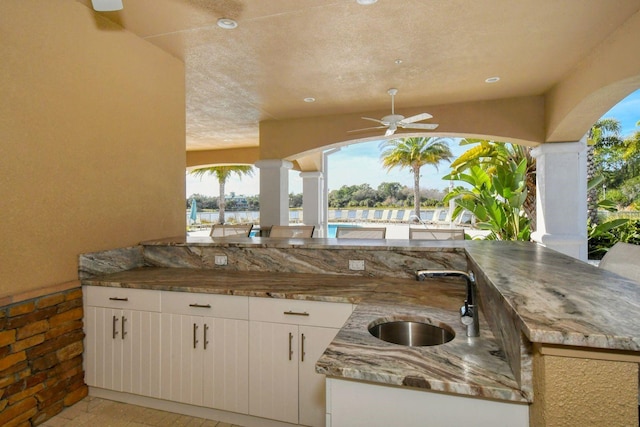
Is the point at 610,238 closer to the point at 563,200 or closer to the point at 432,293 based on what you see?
the point at 563,200

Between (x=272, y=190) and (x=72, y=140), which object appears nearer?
(x=72, y=140)

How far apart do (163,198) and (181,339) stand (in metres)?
1.68

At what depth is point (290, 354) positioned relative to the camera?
2.02 metres

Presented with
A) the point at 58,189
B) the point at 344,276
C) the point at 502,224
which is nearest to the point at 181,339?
the point at 344,276

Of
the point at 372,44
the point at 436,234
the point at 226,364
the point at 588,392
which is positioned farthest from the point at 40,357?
the point at 372,44

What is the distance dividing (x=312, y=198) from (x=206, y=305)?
23.2 ft

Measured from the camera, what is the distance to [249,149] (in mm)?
9508

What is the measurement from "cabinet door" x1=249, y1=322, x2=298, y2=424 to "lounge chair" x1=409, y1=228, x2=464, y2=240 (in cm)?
179

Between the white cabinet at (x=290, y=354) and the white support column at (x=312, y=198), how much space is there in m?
6.99

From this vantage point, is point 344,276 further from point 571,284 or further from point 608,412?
point 608,412

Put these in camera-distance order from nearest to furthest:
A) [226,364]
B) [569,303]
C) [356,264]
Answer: [569,303] → [226,364] → [356,264]

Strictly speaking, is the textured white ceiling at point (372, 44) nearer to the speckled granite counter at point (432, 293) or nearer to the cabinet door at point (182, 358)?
the speckled granite counter at point (432, 293)

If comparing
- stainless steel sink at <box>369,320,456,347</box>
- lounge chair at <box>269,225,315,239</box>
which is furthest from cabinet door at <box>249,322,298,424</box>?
lounge chair at <box>269,225,315,239</box>

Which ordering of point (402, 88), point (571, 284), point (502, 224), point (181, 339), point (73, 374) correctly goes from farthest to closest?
point (502, 224) < point (402, 88) < point (73, 374) < point (181, 339) < point (571, 284)
